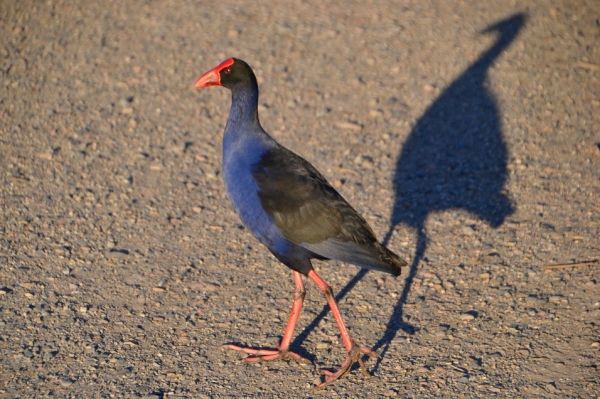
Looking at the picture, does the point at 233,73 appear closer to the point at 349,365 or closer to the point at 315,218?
the point at 315,218

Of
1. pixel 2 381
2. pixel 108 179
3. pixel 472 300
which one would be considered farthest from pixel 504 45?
pixel 2 381

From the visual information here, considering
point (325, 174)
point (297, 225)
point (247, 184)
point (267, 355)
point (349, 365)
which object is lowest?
point (267, 355)

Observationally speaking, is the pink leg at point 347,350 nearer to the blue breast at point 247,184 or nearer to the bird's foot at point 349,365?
the bird's foot at point 349,365

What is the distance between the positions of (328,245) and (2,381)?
2.07 metres

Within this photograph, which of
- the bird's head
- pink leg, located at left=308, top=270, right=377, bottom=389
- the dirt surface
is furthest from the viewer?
the bird's head

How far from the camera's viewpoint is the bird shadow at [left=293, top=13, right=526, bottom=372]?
6234mm

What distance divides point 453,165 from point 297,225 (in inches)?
103

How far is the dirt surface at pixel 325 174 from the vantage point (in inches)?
188

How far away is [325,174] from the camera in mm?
6766

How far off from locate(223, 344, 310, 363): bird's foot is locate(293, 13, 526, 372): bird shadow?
412mm

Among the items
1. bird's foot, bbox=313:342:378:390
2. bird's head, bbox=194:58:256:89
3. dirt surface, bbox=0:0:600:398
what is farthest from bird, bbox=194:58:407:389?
bird's head, bbox=194:58:256:89

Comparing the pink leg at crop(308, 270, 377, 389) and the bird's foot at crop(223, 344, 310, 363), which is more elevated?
the pink leg at crop(308, 270, 377, 389)

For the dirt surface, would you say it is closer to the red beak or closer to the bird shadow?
the bird shadow

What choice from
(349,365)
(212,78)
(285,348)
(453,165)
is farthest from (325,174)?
(349,365)
